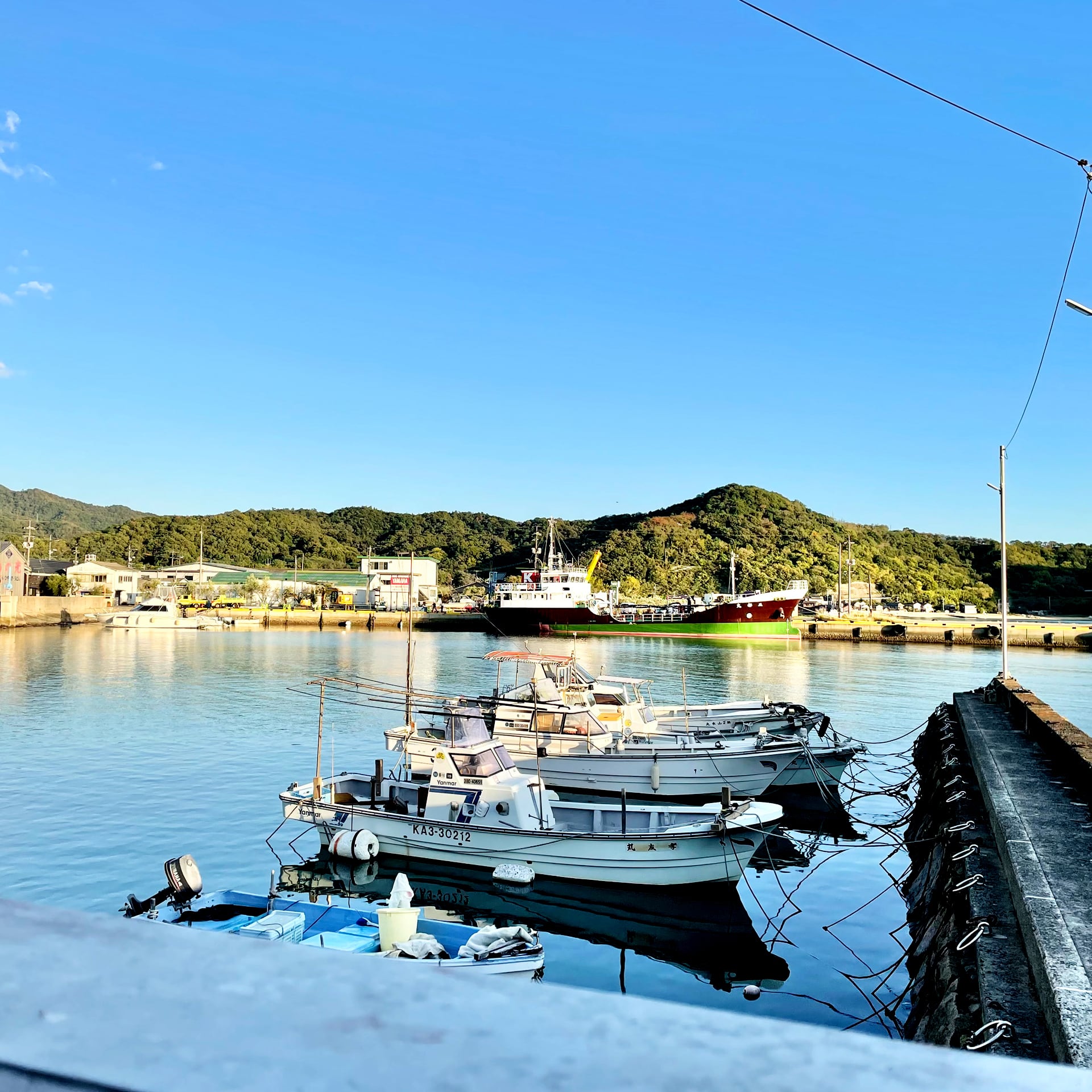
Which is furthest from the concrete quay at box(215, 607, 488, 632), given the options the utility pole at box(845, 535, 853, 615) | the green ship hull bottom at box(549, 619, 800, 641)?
the utility pole at box(845, 535, 853, 615)

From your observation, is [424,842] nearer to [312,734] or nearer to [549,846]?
[549,846]

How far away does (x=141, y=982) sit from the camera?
37.9 inches

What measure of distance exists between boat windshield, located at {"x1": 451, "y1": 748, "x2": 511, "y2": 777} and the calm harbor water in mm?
1795

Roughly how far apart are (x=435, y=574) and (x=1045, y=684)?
92.0 meters

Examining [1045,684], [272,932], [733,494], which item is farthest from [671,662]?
[733,494]

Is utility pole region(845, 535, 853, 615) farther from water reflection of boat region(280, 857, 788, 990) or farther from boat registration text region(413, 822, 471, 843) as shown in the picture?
boat registration text region(413, 822, 471, 843)

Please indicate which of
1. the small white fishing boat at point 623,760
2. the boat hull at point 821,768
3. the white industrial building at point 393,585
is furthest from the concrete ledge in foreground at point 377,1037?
the white industrial building at point 393,585

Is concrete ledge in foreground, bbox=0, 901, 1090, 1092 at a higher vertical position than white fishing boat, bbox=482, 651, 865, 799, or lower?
higher

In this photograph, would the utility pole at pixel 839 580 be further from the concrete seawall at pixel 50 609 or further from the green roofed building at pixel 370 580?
the concrete seawall at pixel 50 609

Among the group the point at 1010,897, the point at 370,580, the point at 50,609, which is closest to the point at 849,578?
the point at 370,580

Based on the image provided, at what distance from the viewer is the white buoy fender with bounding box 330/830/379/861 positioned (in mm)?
15750

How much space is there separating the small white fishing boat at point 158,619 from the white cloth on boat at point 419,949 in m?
81.7

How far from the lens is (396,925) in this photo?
408 inches

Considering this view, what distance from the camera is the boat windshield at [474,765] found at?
53.1 feet
